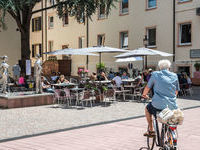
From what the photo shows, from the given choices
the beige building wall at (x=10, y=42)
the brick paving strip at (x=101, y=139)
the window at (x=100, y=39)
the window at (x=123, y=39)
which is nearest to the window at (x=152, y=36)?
the window at (x=123, y=39)

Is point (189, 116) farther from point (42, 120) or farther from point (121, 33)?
point (121, 33)

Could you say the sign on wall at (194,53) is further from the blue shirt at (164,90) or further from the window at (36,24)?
the window at (36,24)

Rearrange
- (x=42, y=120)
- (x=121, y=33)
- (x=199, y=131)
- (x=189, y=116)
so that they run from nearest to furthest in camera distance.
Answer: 1. (x=199, y=131)
2. (x=42, y=120)
3. (x=189, y=116)
4. (x=121, y=33)

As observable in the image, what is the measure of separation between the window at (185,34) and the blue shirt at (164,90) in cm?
2083

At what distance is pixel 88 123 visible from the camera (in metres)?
8.66

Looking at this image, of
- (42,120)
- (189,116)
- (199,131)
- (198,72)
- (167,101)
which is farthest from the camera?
(198,72)

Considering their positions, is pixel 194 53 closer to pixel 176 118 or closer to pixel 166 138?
pixel 166 138

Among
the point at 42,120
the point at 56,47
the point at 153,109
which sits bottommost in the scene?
the point at 42,120

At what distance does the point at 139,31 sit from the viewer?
28.7 m

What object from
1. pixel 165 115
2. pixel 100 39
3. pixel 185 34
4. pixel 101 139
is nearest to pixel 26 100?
pixel 101 139

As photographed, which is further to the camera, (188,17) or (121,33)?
(121,33)

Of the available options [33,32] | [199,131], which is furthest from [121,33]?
[199,131]

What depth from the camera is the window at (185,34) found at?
25.0 metres

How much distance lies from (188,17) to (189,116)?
648 inches
